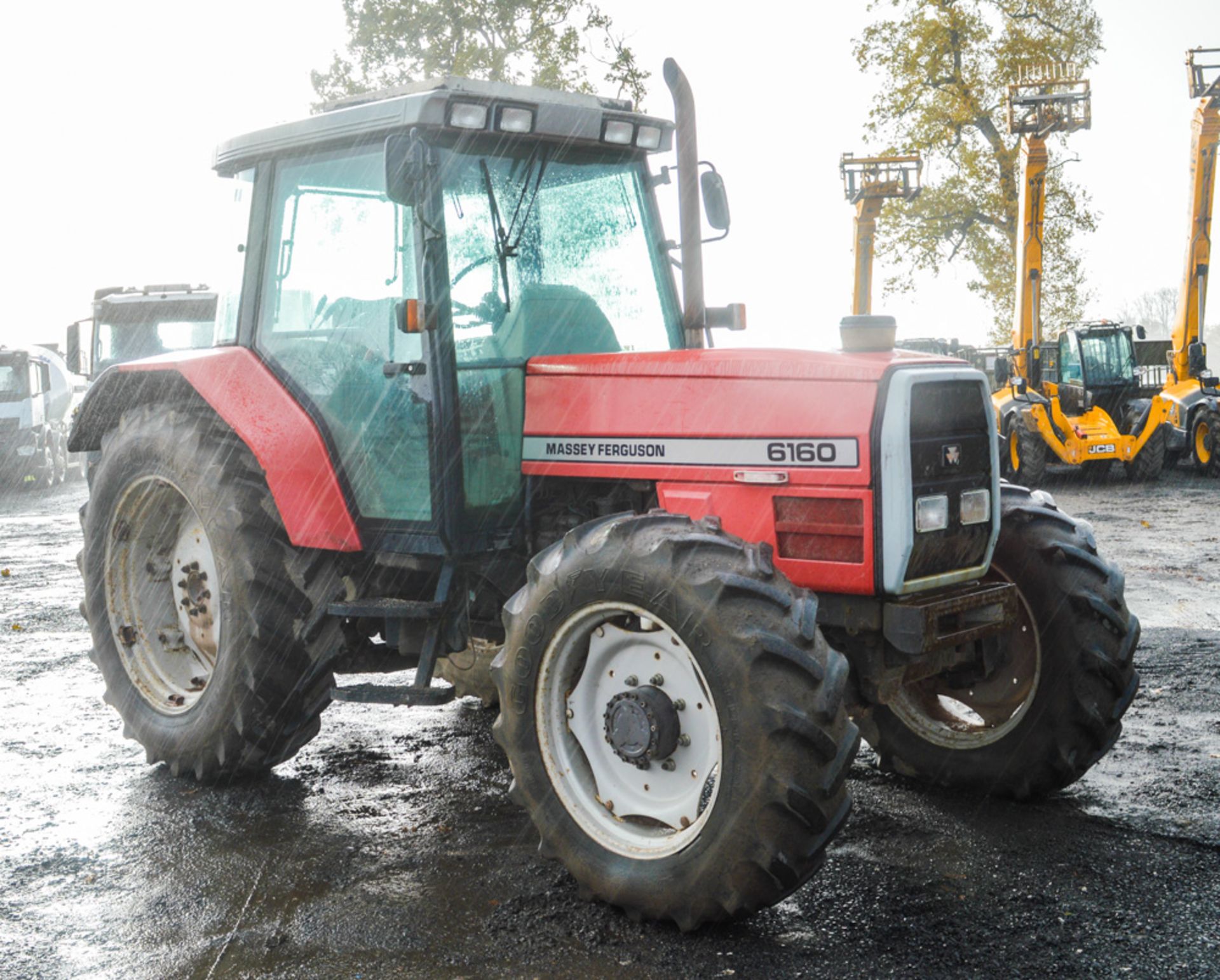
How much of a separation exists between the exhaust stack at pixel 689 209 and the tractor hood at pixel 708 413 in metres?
0.66

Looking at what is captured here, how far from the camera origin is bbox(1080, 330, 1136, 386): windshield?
63.2 ft

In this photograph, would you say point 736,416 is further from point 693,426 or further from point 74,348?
point 74,348

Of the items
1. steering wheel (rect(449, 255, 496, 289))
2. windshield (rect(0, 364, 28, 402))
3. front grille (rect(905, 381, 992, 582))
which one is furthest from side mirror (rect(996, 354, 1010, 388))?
windshield (rect(0, 364, 28, 402))

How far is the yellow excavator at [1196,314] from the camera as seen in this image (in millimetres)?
19125

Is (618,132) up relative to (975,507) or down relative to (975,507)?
up

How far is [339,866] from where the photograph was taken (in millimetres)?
4289

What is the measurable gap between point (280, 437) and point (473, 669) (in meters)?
1.42

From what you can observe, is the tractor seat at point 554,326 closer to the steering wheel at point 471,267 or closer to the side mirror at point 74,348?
the steering wheel at point 471,267

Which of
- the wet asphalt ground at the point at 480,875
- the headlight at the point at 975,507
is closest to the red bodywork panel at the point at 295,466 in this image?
the wet asphalt ground at the point at 480,875

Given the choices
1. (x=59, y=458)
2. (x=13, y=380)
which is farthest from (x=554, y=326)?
(x=59, y=458)

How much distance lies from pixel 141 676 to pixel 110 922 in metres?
1.78

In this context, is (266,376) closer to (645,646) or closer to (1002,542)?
(645,646)

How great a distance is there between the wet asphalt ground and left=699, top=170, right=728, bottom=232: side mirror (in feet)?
7.47

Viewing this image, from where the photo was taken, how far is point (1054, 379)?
65.1 feet
